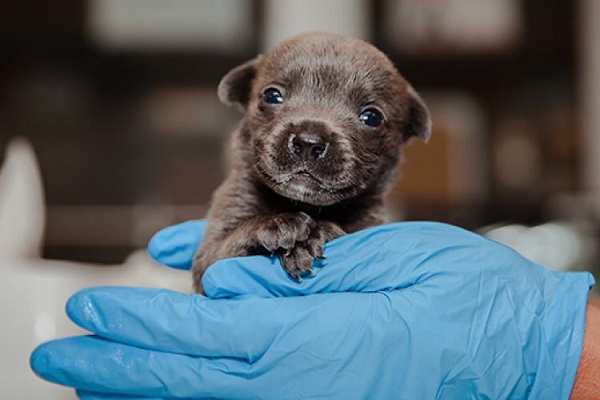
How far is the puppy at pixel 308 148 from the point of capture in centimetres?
139

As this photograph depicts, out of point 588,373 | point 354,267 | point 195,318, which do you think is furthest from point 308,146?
point 588,373

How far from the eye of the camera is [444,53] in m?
5.18

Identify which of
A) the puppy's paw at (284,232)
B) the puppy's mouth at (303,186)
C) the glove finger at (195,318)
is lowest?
the glove finger at (195,318)

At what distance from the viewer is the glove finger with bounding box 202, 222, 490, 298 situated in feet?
4.77

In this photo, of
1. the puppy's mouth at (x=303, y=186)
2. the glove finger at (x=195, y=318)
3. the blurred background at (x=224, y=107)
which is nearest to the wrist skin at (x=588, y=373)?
the glove finger at (x=195, y=318)

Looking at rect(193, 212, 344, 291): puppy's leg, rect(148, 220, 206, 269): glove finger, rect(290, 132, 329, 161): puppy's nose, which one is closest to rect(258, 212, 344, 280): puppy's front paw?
rect(193, 212, 344, 291): puppy's leg

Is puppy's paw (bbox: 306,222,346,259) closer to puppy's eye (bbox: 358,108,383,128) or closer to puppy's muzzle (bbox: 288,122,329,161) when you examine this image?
puppy's muzzle (bbox: 288,122,329,161)

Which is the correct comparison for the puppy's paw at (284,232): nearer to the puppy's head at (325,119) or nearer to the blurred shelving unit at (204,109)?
the puppy's head at (325,119)

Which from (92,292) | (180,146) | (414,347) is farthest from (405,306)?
(180,146)

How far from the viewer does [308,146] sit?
4.50 ft

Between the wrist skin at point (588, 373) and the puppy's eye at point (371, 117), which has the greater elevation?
the puppy's eye at point (371, 117)

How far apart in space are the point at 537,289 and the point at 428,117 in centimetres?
53

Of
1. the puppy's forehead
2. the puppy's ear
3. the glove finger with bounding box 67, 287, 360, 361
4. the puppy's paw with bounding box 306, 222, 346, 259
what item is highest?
the puppy's forehead

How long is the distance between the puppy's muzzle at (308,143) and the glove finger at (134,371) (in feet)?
1.55
